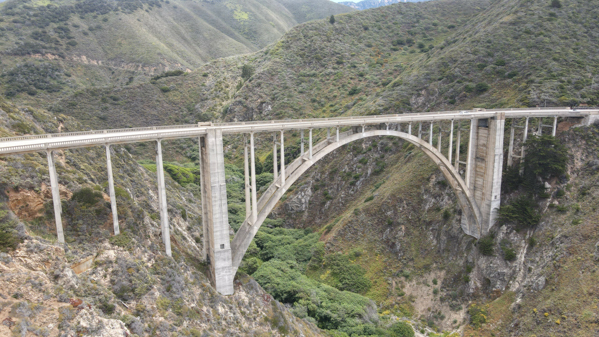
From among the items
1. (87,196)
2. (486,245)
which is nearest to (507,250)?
(486,245)

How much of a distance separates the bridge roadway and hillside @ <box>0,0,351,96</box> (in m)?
70.6

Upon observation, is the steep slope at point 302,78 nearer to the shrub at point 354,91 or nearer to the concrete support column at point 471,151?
the shrub at point 354,91

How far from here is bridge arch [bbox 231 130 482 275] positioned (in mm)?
24359

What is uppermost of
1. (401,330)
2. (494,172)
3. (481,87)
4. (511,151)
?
(481,87)

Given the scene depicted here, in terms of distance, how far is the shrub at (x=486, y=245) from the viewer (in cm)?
3322

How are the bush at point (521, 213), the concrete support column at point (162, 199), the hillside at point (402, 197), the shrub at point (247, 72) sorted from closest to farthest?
the concrete support column at point (162, 199), the hillside at point (402, 197), the bush at point (521, 213), the shrub at point (247, 72)

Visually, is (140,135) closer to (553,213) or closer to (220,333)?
(220,333)

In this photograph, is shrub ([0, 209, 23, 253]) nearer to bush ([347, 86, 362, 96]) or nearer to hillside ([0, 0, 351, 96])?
bush ([347, 86, 362, 96])

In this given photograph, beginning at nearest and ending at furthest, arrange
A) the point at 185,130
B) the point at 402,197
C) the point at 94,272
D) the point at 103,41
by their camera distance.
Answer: the point at 94,272
the point at 185,130
the point at 402,197
the point at 103,41

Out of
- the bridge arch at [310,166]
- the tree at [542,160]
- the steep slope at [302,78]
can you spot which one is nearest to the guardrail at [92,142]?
the bridge arch at [310,166]

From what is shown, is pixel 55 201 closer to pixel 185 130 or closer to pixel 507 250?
pixel 185 130

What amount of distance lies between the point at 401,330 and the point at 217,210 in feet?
57.6

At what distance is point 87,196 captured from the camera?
733 inches

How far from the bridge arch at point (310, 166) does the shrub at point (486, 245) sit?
3.07ft
